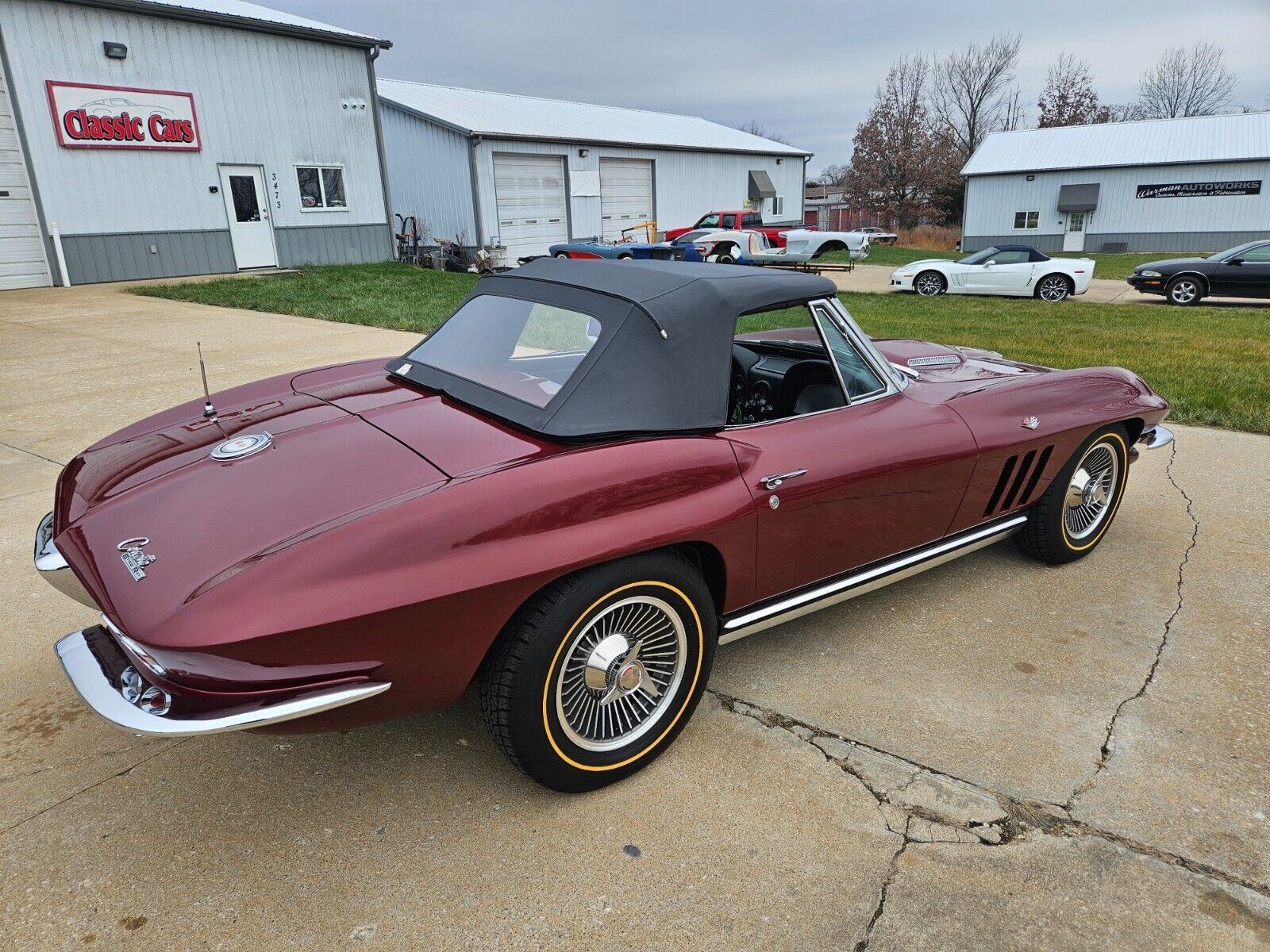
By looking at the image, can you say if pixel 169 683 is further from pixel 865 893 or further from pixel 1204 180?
pixel 1204 180

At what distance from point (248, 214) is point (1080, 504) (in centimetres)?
1907

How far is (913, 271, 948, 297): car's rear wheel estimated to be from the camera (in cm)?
1697

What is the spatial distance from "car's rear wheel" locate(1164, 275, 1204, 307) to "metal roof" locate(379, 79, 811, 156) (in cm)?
1680

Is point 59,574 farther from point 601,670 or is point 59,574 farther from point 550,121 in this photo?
point 550,121

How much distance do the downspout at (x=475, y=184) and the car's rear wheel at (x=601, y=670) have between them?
2243 centimetres

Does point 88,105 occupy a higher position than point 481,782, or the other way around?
point 88,105

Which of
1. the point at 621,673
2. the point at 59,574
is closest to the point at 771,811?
the point at 621,673

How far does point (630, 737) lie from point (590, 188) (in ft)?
85.7

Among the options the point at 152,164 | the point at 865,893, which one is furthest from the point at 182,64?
the point at 865,893

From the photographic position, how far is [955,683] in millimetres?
2955

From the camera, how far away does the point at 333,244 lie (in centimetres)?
2009

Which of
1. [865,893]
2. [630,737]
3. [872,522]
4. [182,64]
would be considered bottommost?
[865,893]

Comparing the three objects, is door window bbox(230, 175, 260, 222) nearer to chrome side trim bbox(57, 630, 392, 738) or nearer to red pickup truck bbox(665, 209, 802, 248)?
red pickup truck bbox(665, 209, 802, 248)

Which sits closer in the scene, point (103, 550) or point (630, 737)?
point (103, 550)
